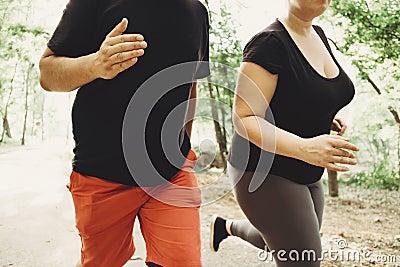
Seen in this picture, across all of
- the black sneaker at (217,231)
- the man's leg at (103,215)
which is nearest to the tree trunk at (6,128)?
the black sneaker at (217,231)

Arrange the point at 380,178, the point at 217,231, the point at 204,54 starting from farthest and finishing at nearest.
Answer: the point at 380,178
the point at 217,231
the point at 204,54

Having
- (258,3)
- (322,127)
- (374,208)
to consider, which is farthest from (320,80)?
(374,208)

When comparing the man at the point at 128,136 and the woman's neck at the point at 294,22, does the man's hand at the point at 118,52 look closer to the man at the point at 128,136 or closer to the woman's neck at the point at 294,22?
the man at the point at 128,136

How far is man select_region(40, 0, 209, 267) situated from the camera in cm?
90

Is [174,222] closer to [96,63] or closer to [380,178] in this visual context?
[96,63]

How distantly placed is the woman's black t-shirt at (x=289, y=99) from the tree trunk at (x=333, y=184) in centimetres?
155

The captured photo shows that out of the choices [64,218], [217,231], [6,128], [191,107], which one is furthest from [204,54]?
[6,128]

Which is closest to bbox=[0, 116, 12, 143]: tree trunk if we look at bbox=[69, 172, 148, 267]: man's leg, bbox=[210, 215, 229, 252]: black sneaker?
bbox=[210, 215, 229, 252]: black sneaker

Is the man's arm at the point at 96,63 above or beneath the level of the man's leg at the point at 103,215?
above

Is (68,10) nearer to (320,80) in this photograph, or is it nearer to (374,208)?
(320,80)

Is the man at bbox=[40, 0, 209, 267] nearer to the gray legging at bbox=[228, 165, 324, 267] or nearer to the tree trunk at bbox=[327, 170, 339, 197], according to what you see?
the gray legging at bbox=[228, 165, 324, 267]

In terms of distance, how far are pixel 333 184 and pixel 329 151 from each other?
1.82 meters

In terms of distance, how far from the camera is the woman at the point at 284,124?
1.02m

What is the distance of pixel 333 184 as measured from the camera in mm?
2623
